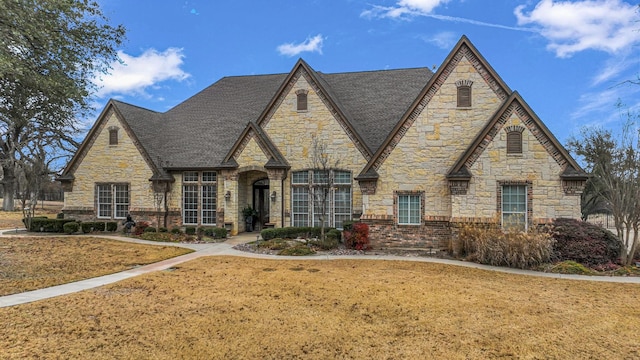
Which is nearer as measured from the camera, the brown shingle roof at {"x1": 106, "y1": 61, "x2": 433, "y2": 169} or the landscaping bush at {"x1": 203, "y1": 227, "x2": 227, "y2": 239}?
the landscaping bush at {"x1": 203, "y1": 227, "x2": 227, "y2": 239}

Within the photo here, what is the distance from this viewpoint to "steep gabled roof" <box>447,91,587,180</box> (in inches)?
571

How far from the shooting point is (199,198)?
72.4ft

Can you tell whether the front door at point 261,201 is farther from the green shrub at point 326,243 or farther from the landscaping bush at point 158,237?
the green shrub at point 326,243

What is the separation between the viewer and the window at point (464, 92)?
16406 millimetres

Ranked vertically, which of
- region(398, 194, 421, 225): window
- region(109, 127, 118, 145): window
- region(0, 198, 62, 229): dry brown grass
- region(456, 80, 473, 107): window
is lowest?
region(0, 198, 62, 229): dry brown grass

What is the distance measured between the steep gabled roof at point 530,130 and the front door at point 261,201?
12.0 meters

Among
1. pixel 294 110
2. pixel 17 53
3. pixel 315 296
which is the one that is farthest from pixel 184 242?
pixel 315 296

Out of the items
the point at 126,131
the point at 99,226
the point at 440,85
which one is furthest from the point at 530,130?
the point at 99,226

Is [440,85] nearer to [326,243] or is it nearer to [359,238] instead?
[359,238]

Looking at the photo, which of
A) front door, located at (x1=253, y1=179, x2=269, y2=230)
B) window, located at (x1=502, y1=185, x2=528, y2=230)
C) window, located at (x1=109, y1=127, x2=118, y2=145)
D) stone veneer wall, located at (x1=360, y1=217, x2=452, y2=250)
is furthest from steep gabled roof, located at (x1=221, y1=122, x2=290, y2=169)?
window, located at (x1=502, y1=185, x2=528, y2=230)

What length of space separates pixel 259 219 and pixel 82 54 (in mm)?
13281

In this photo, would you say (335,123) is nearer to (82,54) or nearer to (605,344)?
(82,54)

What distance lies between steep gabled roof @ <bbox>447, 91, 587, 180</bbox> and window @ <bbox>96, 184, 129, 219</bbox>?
19.1 meters

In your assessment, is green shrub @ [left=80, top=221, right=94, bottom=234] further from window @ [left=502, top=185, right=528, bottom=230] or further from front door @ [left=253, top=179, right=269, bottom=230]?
window @ [left=502, top=185, right=528, bottom=230]
